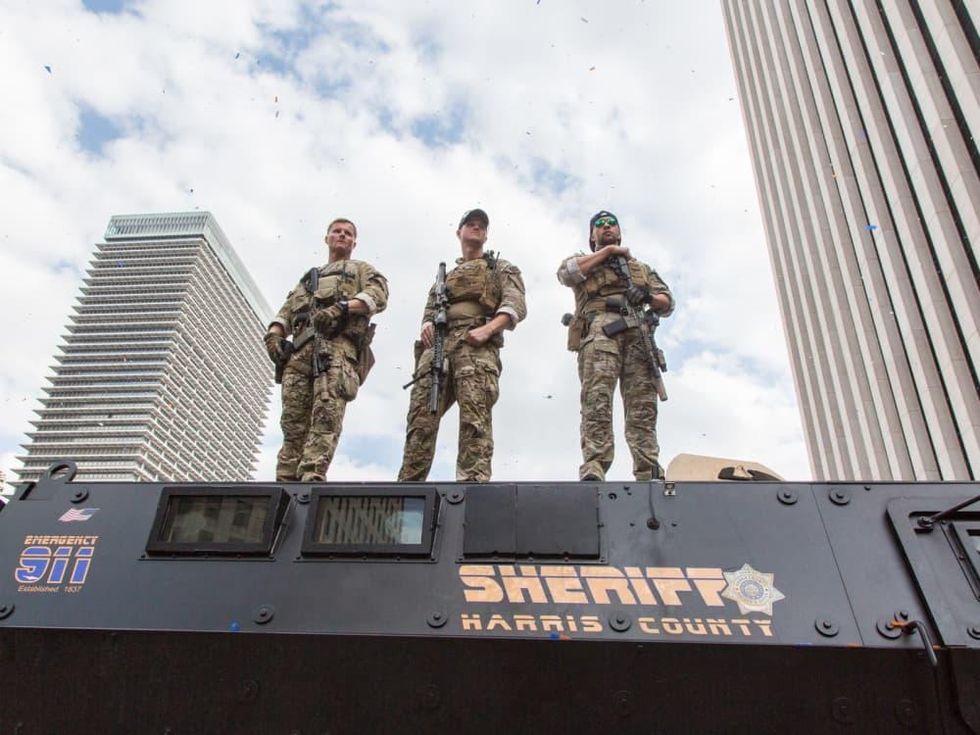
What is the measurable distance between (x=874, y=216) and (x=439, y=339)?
62.1ft

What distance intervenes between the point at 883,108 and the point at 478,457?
20244 mm

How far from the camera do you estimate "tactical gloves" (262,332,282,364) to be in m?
5.52

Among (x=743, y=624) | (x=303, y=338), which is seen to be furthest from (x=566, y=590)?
(x=303, y=338)

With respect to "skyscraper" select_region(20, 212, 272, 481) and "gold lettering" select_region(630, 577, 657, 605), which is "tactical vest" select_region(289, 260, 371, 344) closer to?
"gold lettering" select_region(630, 577, 657, 605)

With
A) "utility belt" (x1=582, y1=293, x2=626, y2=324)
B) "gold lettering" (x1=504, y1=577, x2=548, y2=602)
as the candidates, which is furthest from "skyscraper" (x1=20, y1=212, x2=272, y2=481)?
"gold lettering" (x1=504, y1=577, x2=548, y2=602)

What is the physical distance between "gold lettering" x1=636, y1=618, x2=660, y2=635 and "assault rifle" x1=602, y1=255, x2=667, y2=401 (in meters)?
2.78

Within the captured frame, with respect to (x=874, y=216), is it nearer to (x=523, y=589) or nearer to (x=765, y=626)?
(x=765, y=626)

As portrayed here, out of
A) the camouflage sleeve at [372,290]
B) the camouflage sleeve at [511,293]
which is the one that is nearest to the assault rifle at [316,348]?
the camouflage sleeve at [372,290]

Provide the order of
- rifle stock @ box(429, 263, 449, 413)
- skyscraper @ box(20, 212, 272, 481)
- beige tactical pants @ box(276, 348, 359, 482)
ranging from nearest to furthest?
beige tactical pants @ box(276, 348, 359, 482)
rifle stock @ box(429, 263, 449, 413)
skyscraper @ box(20, 212, 272, 481)

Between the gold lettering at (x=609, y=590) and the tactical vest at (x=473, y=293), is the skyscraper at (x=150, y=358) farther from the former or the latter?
the gold lettering at (x=609, y=590)

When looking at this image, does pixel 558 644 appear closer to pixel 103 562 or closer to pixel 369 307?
pixel 103 562

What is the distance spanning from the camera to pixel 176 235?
2955 inches

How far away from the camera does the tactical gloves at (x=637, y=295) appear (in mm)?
5535

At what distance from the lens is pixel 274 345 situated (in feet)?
18.3
